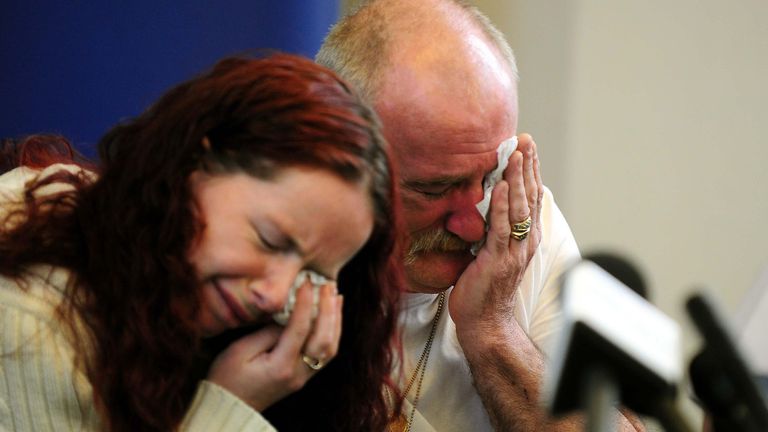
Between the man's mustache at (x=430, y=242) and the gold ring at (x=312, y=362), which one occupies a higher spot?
the gold ring at (x=312, y=362)

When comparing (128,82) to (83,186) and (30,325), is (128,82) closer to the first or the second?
(83,186)

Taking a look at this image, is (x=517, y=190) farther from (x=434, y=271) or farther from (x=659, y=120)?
(x=659, y=120)

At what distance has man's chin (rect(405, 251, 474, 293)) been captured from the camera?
1.46 meters

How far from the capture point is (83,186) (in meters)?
1.09

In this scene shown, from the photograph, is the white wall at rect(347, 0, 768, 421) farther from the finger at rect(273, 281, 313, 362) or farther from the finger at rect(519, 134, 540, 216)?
the finger at rect(273, 281, 313, 362)

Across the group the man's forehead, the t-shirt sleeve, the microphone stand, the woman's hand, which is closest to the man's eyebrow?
the man's forehead

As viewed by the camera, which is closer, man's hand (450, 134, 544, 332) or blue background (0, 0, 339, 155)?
man's hand (450, 134, 544, 332)

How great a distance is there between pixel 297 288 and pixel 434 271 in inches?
19.2

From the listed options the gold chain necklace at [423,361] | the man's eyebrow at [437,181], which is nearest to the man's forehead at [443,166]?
the man's eyebrow at [437,181]

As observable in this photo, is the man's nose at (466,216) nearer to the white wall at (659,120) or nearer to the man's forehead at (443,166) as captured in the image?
the man's forehead at (443,166)

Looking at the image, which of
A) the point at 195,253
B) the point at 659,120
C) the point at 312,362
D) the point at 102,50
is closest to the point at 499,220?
the point at 312,362

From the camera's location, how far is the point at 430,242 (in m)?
1.45

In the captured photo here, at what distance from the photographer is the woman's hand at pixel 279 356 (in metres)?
1.04

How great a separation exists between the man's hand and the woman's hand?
433 millimetres
